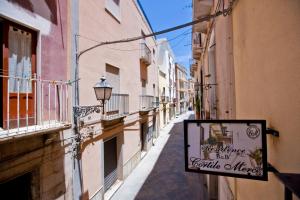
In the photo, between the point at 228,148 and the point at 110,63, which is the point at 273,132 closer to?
the point at 228,148

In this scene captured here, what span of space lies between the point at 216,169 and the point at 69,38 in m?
4.91

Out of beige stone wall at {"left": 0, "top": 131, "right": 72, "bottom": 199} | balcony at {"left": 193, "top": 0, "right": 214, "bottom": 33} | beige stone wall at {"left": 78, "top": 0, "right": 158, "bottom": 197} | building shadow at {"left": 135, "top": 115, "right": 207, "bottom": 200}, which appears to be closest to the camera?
beige stone wall at {"left": 0, "top": 131, "right": 72, "bottom": 199}

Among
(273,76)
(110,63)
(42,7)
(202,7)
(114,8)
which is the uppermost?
(114,8)

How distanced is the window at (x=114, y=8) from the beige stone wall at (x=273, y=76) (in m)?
6.22

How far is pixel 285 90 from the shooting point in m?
1.80

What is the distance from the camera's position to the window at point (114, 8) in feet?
26.9

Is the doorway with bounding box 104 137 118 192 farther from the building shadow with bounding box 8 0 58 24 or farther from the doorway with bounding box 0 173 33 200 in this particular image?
the building shadow with bounding box 8 0 58 24

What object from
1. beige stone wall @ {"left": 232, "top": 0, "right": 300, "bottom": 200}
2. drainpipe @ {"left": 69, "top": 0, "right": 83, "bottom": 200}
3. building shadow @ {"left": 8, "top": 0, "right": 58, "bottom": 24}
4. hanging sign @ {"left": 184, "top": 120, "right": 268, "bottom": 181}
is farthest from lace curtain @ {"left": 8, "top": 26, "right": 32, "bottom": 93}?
beige stone wall @ {"left": 232, "top": 0, "right": 300, "bottom": 200}

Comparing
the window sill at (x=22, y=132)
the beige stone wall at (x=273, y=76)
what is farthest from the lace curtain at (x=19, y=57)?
the beige stone wall at (x=273, y=76)

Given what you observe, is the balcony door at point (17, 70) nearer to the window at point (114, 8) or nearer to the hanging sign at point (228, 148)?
the hanging sign at point (228, 148)

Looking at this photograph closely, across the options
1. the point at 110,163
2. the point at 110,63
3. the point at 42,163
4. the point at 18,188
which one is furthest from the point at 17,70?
the point at 110,163

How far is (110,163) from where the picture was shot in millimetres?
9109

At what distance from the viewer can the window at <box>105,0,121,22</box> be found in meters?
8.20

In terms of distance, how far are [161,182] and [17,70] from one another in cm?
813
